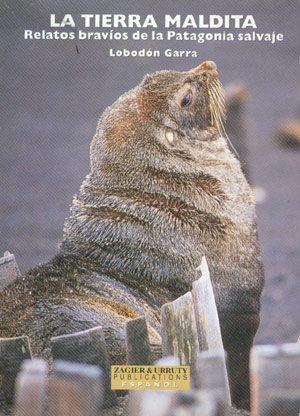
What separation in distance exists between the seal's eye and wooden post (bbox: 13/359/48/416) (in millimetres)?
1860

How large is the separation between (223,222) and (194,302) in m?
0.67

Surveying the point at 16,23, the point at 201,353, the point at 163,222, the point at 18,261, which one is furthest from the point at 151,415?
the point at 16,23

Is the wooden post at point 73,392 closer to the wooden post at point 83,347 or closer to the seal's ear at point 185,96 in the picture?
the wooden post at point 83,347

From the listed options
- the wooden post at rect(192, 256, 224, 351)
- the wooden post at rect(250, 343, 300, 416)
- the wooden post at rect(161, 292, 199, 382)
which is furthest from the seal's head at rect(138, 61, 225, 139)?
the wooden post at rect(250, 343, 300, 416)

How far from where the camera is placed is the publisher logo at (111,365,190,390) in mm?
3949

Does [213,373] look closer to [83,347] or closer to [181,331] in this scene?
[181,331]

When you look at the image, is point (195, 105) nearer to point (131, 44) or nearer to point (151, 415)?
point (131, 44)

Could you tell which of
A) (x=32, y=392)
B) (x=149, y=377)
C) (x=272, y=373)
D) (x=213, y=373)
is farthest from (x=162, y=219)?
(x=32, y=392)

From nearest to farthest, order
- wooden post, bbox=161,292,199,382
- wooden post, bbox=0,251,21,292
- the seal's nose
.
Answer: wooden post, bbox=161,292,199,382 → wooden post, bbox=0,251,21,292 → the seal's nose

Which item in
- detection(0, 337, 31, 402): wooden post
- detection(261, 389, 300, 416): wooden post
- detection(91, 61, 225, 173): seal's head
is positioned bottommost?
detection(261, 389, 300, 416): wooden post

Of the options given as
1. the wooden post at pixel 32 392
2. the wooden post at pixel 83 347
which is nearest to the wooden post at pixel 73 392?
the wooden post at pixel 32 392

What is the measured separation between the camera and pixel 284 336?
490 cm

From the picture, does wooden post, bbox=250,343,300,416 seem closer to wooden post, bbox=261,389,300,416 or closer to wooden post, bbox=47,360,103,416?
wooden post, bbox=261,389,300,416

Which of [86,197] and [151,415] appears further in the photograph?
[86,197]
